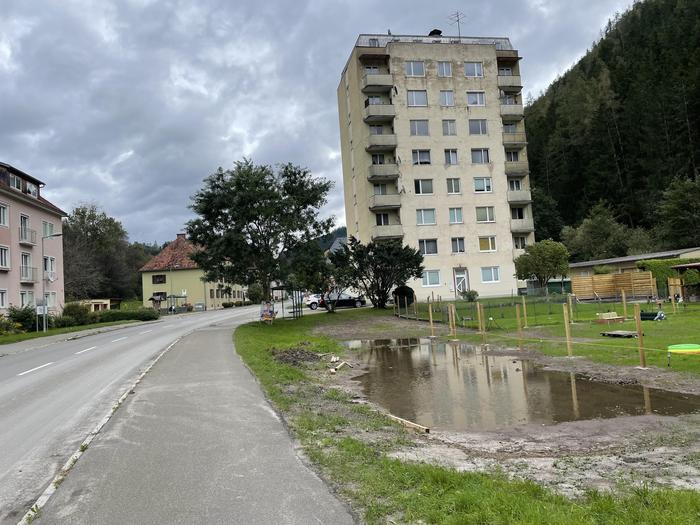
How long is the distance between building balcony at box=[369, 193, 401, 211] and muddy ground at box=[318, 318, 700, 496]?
43381 millimetres

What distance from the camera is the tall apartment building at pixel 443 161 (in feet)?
176

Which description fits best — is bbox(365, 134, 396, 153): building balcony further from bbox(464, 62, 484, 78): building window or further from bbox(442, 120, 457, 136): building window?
bbox(464, 62, 484, 78): building window

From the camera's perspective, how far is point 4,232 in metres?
41.7

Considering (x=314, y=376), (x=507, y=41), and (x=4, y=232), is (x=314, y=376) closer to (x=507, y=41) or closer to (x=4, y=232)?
(x=4, y=232)

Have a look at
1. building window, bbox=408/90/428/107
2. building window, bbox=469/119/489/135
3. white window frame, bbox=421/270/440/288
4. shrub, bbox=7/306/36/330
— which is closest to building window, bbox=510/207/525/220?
building window, bbox=469/119/489/135

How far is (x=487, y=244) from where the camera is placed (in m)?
54.8

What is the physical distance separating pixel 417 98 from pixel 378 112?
4.57 meters

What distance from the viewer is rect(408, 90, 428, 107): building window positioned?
54.9m

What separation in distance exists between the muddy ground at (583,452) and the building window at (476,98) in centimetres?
4948

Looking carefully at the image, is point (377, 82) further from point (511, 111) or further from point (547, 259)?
point (547, 259)

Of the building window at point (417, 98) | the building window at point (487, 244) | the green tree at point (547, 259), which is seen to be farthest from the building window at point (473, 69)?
the green tree at point (547, 259)

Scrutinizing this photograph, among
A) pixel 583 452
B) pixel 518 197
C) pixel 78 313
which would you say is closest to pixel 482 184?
pixel 518 197

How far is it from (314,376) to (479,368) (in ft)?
14.9

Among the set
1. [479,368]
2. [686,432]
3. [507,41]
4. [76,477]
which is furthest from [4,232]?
[507,41]
